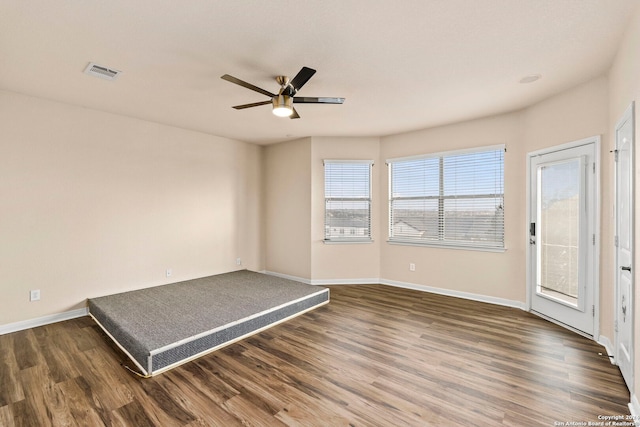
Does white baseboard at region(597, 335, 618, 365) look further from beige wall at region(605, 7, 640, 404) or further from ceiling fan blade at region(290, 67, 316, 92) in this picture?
ceiling fan blade at region(290, 67, 316, 92)

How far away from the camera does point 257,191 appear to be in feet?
20.4

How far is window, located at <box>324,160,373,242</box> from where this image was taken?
5512 mm

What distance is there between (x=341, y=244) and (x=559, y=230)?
3173mm

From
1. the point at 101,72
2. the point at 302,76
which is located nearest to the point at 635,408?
the point at 302,76

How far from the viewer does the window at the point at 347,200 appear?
18.1 ft

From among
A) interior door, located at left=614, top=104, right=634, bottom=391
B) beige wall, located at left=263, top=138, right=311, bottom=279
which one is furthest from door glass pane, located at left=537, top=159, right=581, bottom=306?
beige wall, located at left=263, top=138, right=311, bottom=279

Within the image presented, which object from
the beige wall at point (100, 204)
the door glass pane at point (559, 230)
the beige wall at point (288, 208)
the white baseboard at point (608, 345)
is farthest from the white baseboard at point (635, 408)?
the beige wall at point (100, 204)

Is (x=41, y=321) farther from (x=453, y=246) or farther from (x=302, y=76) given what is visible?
(x=453, y=246)

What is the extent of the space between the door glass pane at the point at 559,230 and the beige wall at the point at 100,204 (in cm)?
497

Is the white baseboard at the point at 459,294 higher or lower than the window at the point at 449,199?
lower

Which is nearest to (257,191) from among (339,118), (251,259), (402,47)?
(251,259)

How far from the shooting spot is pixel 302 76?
2.45 metres

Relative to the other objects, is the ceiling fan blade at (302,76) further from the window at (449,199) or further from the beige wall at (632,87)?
the window at (449,199)

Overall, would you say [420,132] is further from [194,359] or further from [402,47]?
[194,359]
